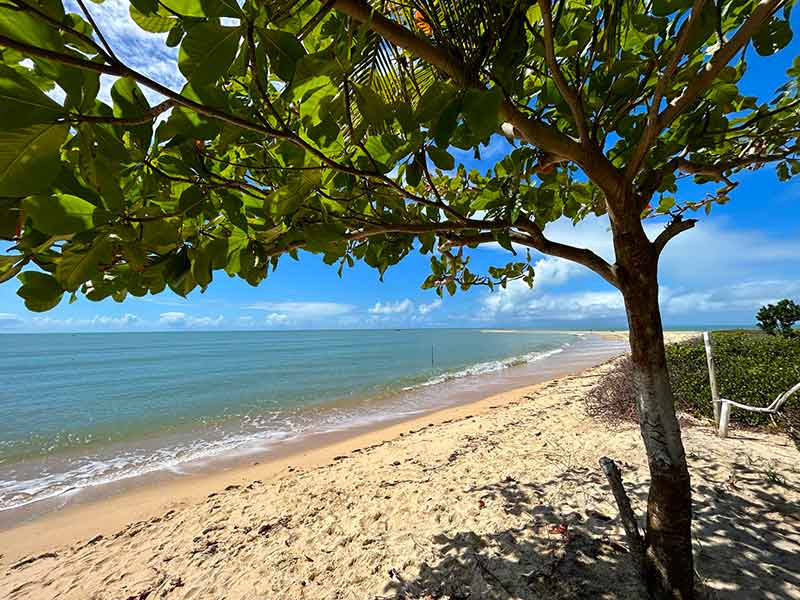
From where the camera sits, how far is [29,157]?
0.41 metres

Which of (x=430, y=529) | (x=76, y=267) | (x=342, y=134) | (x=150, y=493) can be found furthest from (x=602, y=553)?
(x=150, y=493)

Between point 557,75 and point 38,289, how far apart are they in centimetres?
131

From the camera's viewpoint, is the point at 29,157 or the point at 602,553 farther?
the point at 602,553

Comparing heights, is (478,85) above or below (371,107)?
above

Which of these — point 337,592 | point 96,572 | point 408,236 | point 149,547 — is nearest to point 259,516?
point 149,547

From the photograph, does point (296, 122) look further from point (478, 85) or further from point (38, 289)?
point (38, 289)

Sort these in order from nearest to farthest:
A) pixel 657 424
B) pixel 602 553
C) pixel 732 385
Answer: pixel 657 424, pixel 602 553, pixel 732 385

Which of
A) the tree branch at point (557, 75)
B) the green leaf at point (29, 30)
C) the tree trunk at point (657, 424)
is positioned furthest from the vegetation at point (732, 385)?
the green leaf at point (29, 30)

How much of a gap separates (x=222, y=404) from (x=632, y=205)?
14.8 m

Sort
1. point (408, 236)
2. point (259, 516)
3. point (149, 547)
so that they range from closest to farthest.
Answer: point (408, 236) → point (149, 547) → point (259, 516)

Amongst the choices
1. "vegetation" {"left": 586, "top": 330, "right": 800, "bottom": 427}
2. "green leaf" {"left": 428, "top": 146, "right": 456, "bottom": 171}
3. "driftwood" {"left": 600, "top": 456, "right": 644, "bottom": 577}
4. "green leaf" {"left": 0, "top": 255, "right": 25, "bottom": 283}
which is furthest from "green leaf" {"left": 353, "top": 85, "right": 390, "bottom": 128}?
"vegetation" {"left": 586, "top": 330, "right": 800, "bottom": 427}

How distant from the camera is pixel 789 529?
2.70 m

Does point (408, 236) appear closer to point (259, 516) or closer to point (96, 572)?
point (259, 516)

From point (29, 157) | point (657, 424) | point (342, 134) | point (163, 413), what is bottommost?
point (163, 413)
